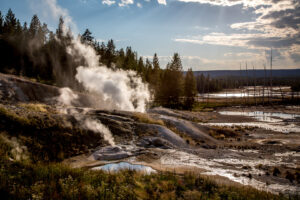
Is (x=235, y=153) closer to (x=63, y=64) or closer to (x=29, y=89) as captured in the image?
(x=29, y=89)

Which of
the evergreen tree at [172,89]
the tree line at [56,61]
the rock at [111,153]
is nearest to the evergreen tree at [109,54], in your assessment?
the tree line at [56,61]

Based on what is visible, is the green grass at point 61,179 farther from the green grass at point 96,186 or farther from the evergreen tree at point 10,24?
the evergreen tree at point 10,24

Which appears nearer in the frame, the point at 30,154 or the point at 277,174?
the point at 30,154

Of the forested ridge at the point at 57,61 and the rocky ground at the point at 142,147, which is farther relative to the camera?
the forested ridge at the point at 57,61

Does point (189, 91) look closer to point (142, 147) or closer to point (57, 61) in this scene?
point (57, 61)

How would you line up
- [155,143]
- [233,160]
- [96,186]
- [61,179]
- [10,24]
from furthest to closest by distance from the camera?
[10,24], [155,143], [233,160], [96,186], [61,179]

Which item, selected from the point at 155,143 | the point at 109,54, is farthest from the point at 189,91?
the point at 155,143

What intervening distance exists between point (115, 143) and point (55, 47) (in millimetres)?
47109

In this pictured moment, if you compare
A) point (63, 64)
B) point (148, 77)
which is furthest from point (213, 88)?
point (63, 64)

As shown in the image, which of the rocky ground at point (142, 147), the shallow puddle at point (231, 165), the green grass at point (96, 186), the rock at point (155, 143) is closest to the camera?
the green grass at point (96, 186)

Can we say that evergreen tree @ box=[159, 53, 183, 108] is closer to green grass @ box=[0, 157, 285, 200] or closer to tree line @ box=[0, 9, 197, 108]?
tree line @ box=[0, 9, 197, 108]

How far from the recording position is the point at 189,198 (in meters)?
7.47

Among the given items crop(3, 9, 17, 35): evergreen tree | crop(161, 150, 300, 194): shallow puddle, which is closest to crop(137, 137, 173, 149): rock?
crop(161, 150, 300, 194): shallow puddle

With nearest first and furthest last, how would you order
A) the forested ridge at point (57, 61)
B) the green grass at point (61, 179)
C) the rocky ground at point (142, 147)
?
1. the green grass at point (61, 179)
2. the rocky ground at point (142, 147)
3. the forested ridge at point (57, 61)
